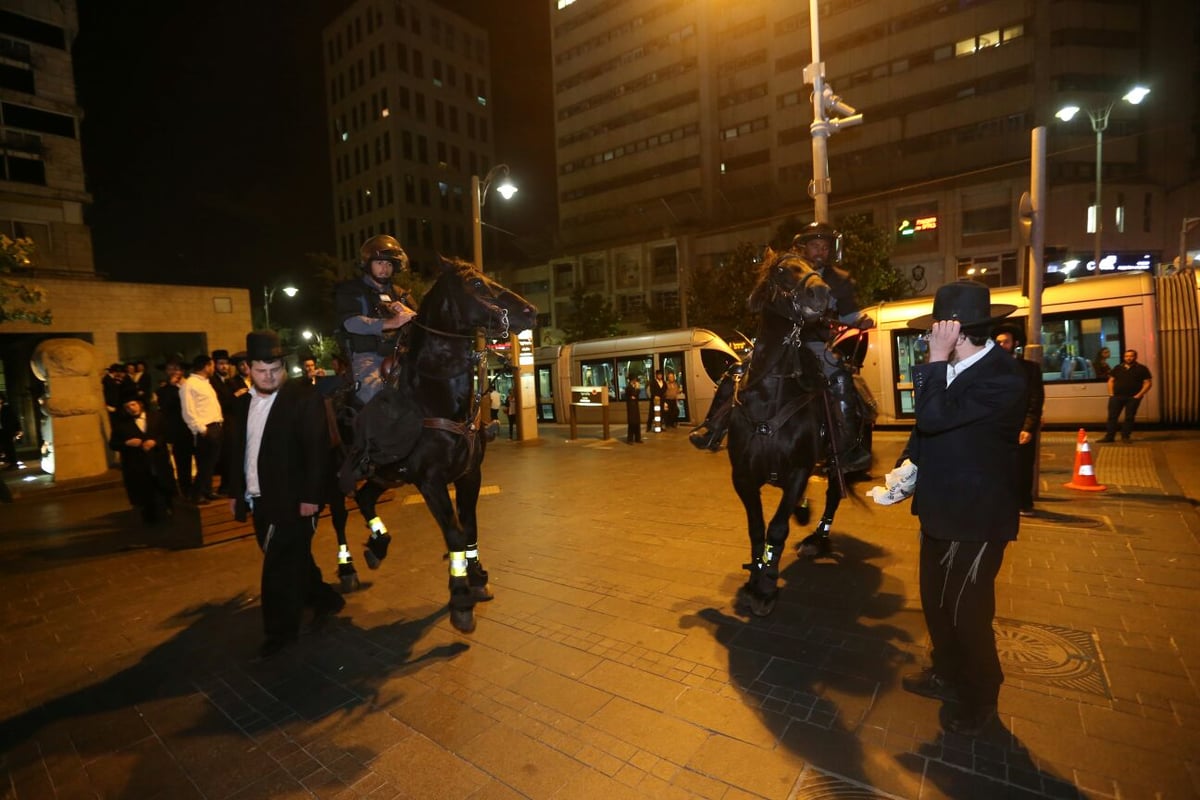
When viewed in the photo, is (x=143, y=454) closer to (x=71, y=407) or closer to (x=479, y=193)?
(x=71, y=407)

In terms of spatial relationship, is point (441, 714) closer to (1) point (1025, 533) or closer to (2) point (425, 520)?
(2) point (425, 520)

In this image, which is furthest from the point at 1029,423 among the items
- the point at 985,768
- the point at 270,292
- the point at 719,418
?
the point at 270,292

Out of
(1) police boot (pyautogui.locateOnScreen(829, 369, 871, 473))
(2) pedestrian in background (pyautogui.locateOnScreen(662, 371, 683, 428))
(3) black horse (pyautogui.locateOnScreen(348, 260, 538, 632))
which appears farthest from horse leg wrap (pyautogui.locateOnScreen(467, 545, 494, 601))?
(2) pedestrian in background (pyautogui.locateOnScreen(662, 371, 683, 428))

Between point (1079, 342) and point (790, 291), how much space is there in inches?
547

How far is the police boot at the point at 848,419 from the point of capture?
4.96 meters

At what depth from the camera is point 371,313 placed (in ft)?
16.0

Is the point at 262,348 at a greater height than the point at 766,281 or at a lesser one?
lesser

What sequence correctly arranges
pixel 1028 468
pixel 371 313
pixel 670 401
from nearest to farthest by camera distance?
1. pixel 371 313
2. pixel 1028 468
3. pixel 670 401

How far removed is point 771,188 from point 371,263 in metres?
43.6

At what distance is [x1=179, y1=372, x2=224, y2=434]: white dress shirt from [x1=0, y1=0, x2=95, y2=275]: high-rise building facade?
1785 cm

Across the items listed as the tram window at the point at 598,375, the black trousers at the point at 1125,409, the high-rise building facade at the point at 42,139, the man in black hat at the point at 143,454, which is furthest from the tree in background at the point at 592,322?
the man in black hat at the point at 143,454

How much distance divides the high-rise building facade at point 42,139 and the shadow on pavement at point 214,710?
22617 millimetres

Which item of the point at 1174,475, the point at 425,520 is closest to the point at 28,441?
the point at 425,520

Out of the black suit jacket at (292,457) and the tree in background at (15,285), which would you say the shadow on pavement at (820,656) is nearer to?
the black suit jacket at (292,457)
